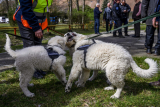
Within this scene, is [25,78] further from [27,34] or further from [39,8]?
[39,8]

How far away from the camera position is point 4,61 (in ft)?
18.1

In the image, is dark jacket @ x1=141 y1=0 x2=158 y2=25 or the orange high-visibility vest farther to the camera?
dark jacket @ x1=141 y1=0 x2=158 y2=25

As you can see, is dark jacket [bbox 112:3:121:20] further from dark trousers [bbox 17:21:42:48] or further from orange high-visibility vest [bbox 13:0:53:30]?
dark trousers [bbox 17:21:42:48]

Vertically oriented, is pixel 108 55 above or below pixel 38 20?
below

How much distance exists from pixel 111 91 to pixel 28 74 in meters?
1.90

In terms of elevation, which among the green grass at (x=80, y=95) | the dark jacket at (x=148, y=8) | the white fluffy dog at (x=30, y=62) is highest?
the dark jacket at (x=148, y=8)

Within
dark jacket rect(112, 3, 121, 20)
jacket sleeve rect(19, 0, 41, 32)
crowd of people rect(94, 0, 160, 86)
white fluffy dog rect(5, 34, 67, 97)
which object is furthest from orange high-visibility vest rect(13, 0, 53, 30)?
dark jacket rect(112, 3, 121, 20)

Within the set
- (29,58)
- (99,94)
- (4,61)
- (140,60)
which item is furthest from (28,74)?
(140,60)

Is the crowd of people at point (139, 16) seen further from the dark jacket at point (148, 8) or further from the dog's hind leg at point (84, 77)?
the dog's hind leg at point (84, 77)

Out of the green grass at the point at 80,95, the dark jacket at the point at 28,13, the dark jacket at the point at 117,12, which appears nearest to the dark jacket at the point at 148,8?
the green grass at the point at 80,95

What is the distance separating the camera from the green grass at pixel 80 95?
276 centimetres

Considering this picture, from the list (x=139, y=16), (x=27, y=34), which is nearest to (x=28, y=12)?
(x=27, y=34)

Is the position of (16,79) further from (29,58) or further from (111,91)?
(111,91)

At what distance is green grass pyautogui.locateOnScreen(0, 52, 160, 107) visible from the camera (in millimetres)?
2756
